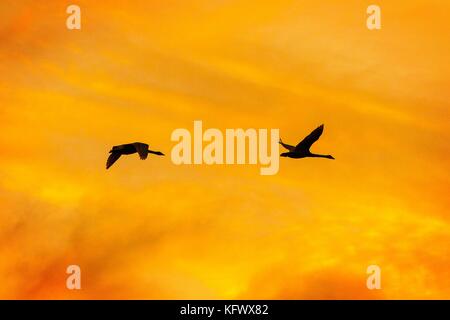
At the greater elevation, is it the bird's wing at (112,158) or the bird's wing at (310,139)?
the bird's wing at (310,139)

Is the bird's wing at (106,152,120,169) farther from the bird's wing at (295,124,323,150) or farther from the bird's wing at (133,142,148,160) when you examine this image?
the bird's wing at (295,124,323,150)

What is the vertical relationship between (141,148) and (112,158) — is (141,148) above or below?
above

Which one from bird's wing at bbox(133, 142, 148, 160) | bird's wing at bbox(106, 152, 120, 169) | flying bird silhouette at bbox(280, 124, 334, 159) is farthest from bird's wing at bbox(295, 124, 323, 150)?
bird's wing at bbox(106, 152, 120, 169)

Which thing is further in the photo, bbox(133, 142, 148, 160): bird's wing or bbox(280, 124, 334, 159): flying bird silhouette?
bbox(280, 124, 334, 159): flying bird silhouette

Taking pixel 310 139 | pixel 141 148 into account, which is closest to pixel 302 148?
pixel 310 139

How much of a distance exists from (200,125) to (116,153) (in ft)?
15.7

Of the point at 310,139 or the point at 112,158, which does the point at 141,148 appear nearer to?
the point at 112,158

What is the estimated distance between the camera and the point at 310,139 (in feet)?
208

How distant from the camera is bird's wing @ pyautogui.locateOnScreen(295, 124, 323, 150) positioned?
203 ft

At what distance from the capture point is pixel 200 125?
67.1 meters

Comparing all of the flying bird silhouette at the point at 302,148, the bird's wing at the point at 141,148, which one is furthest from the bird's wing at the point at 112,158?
the flying bird silhouette at the point at 302,148

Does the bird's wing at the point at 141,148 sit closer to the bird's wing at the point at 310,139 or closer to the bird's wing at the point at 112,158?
the bird's wing at the point at 112,158

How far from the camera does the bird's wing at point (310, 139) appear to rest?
6192 centimetres
